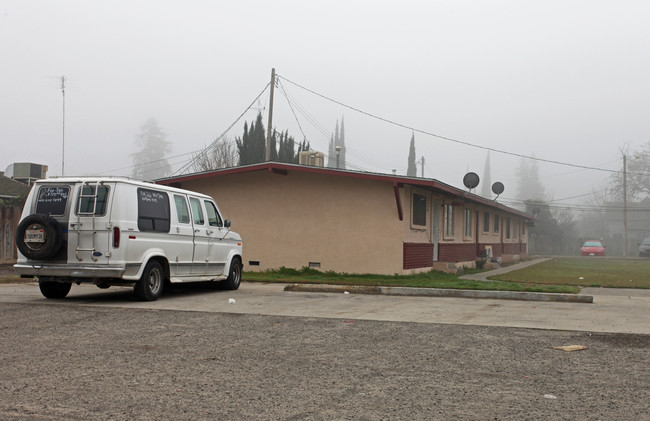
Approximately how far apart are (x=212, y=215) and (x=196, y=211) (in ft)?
2.38

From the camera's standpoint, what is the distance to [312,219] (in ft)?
64.7

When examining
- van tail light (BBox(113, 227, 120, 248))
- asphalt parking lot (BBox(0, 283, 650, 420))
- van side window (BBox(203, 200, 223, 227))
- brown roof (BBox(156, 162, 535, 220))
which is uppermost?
brown roof (BBox(156, 162, 535, 220))

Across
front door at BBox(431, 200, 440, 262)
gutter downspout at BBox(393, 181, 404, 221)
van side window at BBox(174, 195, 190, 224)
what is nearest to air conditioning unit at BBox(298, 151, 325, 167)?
front door at BBox(431, 200, 440, 262)

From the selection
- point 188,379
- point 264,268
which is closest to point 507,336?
point 188,379

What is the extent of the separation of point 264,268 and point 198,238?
817 centimetres

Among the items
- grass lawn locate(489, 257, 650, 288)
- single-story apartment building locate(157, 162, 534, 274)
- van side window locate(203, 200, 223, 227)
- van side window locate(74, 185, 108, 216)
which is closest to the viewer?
van side window locate(74, 185, 108, 216)

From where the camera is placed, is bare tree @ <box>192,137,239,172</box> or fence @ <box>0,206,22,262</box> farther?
bare tree @ <box>192,137,239,172</box>

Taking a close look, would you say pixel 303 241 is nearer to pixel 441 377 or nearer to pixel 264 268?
pixel 264 268

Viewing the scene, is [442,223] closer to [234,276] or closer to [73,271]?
[234,276]

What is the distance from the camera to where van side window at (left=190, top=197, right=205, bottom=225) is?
40.8 ft

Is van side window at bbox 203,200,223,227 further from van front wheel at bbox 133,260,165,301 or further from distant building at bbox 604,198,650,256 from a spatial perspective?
distant building at bbox 604,198,650,256

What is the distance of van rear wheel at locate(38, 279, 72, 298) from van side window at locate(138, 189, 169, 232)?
78.3 inches

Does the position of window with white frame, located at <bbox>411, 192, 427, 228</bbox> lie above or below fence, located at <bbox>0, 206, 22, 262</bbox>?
above

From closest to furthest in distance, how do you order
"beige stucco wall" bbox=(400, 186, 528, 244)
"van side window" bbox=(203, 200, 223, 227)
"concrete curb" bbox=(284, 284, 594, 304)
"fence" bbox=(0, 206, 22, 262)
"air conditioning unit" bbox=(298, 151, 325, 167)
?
"concrete curb" bbox=(284, 284, 594, 304)
"van side window" bbox=(203, 200, 223, 227)
"beige stucco wall" bbox=(400, 186, 528, 244)
"fence" bbox=(0, 206, 22, 262)
"air conditioning unit" bbox=(298, 151, 325, 167)
